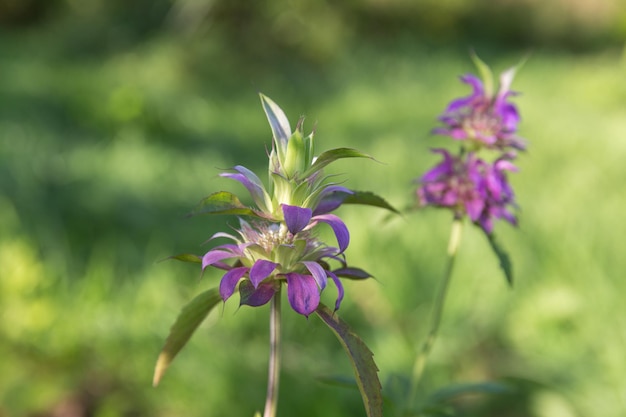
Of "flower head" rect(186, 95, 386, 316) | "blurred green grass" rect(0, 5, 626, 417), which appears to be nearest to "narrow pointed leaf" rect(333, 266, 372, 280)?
"flower head" rect(186, 95, 386, 316)

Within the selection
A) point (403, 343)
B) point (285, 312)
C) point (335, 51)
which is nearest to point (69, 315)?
point (285, 312)

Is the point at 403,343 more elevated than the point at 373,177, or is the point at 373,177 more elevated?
the point at 373,177

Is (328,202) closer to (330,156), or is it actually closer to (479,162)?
(330,156)

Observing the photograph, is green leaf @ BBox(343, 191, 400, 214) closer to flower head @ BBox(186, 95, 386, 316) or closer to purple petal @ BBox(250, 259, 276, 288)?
flower head @ BBox(186, 95, 386, 316)

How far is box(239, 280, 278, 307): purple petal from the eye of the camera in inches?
25.3

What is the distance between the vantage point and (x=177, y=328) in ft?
2.42

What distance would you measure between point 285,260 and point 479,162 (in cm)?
51

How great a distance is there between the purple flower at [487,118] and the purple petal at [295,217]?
516 millimetres

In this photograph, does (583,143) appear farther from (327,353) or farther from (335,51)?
(335,51)

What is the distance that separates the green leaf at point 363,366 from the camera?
2.02 feet

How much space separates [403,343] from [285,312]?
0.39 m

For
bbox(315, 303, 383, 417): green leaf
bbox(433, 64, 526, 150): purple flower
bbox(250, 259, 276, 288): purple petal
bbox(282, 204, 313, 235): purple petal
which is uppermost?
bbox(433, 64, 526, 150): purple flower

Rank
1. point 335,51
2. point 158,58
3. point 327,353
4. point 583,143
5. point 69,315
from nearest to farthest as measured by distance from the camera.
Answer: point 69,315, point 327,353, point 583,143, point 158,58, point 335,51

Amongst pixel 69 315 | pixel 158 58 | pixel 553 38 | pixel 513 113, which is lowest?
pixel 69 315
